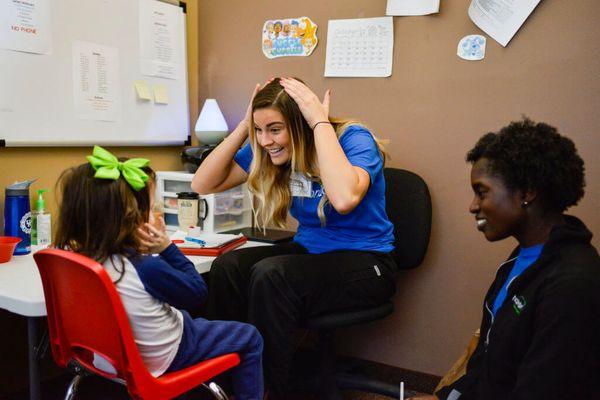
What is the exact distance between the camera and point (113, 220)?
1.14m

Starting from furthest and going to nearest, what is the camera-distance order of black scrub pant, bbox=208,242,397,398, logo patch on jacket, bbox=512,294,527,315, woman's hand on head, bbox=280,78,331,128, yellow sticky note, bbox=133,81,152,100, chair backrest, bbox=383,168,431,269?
1. yellow sticky note, bbox=133,81,152,100
2. chair backrest, bbox=383,168,431,269
3. woman's hand on head, bbox=280,78,331,128
4. black scrub pant, bbox=208,242,397,398
5. logo patch on jacket, bbox=512,294,527,315

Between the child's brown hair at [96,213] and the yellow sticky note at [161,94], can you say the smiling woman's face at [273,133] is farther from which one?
the yellow sticky note at [161,94]

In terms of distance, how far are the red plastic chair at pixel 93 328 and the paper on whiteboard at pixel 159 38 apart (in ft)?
4.24

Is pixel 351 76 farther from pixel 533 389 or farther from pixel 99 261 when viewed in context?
pixel 533 389

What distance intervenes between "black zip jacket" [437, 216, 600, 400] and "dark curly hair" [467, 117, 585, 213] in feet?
0.23

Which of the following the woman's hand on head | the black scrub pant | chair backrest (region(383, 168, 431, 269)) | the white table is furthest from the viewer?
chair backrest (region(383, 168, 431, 269))

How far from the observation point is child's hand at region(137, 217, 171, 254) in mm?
1188

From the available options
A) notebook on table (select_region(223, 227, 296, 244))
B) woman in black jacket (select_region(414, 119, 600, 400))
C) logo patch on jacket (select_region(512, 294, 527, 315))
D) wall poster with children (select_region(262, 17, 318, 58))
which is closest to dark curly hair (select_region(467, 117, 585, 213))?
woman in black jacket (select_region(414, 119, 600, 400))

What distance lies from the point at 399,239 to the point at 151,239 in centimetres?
100

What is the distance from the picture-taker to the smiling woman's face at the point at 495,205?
109 cm

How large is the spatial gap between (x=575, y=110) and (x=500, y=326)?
1.07m

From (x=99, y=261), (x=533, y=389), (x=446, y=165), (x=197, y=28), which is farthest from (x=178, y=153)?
(x=533, y=389)

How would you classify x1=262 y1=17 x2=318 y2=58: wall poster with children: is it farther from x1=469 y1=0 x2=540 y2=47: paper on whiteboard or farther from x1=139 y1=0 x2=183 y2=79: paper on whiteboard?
x1=469 y1=0 x2=540 y2=47: paper on whiteboard

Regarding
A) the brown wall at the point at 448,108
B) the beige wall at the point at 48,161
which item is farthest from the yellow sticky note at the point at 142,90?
the brown wall at the point at 448,108
